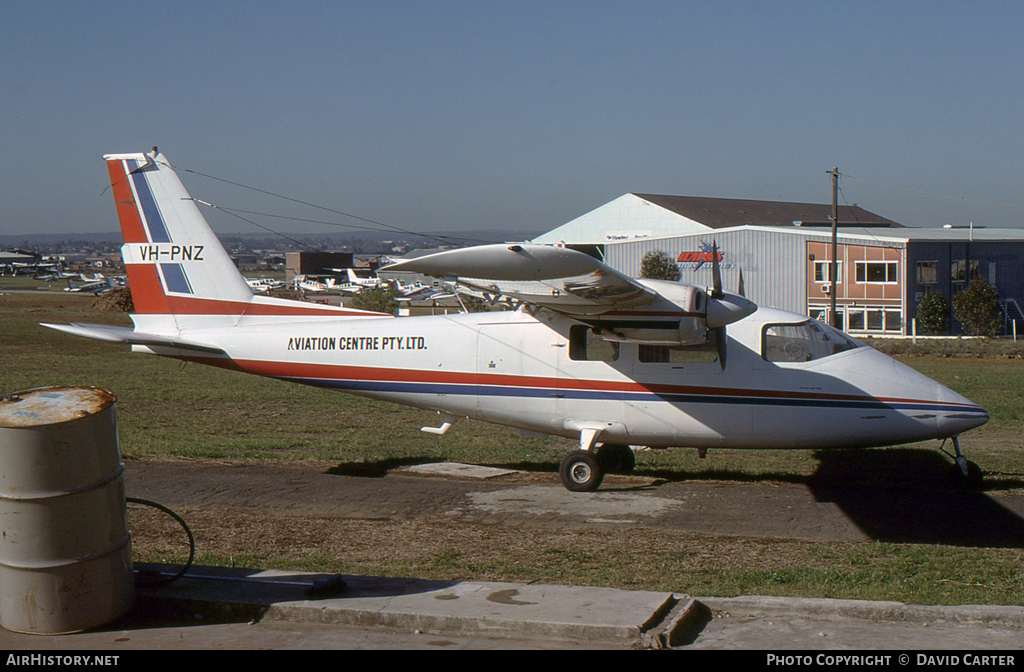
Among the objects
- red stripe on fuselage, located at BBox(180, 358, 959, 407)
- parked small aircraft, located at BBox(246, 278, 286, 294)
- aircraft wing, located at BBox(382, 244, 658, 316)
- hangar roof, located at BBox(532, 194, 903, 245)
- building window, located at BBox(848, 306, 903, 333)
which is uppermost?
hangar roof, located at BBox(532, 194, 903, 245)

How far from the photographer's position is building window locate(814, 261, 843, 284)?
2109 inches

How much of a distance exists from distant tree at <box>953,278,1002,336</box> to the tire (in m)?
40.5

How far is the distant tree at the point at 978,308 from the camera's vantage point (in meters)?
47.8

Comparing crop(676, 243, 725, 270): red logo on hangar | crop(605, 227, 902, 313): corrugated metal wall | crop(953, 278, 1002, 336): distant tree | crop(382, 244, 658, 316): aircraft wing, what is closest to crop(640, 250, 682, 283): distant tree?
crop(605, 227, 902, 313): corrugated metal wall

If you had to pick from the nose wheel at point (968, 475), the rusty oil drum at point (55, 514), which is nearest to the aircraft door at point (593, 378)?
the nose wheel at point (968, 475)

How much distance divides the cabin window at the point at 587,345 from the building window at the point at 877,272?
145 ft

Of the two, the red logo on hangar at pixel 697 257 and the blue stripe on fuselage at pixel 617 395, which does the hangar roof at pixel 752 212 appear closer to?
the red logo on hangar at pixel 697 257

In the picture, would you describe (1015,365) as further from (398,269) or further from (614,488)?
(398,269)

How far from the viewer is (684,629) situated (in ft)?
21.8

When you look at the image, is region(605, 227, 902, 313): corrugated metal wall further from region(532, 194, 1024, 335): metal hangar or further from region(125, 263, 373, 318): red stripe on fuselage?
region(125, 263, 373, 318): red stripe on fuselage

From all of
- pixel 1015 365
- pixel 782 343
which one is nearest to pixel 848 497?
pixel 782 343

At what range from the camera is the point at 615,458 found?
14.4 metres

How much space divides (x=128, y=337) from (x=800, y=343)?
9.75 metres
